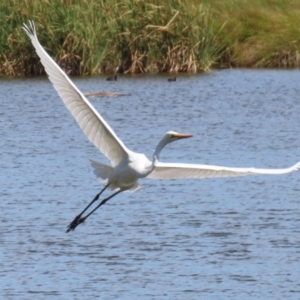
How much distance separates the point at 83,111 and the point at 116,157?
0.69 metres

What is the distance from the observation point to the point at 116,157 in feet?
36.2

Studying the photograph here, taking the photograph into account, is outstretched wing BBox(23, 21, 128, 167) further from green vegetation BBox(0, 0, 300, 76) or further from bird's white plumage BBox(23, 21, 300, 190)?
green vegetation BBox(0, 0, 300, 76)

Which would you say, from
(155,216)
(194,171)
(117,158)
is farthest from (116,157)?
(155,216)

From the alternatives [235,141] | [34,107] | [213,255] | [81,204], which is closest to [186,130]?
[235,141]

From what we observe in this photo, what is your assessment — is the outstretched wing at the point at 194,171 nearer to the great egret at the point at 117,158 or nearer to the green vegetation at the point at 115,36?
the great egret at the point at 117,158

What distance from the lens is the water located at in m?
10.9

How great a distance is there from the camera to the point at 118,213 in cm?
1400

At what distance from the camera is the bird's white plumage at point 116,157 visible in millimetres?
10344

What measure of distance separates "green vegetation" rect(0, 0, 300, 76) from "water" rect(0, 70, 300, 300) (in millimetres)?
4188

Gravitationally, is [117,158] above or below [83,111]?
below

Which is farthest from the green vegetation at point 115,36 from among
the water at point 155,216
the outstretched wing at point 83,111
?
the outstretched wing at point 83,111

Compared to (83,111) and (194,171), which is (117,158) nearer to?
(83,111)

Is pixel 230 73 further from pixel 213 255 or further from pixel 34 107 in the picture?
pixel 213 255

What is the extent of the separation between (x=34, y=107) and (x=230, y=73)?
767 centimetres
